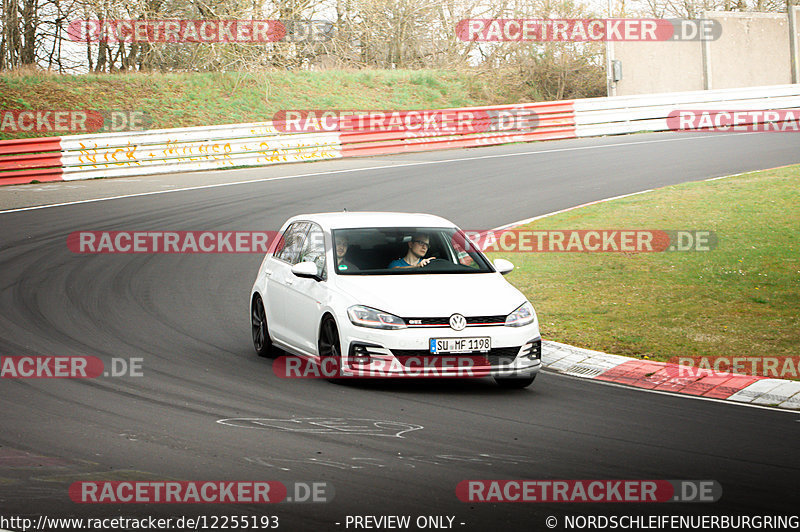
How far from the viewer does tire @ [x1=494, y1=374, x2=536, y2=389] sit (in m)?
9.56

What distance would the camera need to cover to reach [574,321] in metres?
12.3

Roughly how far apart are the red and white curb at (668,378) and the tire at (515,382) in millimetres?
870

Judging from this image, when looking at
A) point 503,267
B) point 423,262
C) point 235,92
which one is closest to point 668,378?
point 503,267

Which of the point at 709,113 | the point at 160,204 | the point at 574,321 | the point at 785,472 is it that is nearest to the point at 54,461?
the point at 785,472

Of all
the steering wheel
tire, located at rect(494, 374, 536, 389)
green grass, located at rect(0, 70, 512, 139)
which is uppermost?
green grass, located at rect(0, 70, 512, 139)

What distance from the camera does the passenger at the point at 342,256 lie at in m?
10.2

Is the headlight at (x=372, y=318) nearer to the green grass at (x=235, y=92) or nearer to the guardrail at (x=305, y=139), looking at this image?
the guardrail at (x=305, y=139)

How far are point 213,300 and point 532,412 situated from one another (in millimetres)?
6560

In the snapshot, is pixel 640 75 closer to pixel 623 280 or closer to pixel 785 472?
pixel 623 280

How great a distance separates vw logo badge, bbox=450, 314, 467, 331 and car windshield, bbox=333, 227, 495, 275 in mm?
1038

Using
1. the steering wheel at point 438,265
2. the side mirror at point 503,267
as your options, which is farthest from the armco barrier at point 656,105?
the steering wheel at point 438,265

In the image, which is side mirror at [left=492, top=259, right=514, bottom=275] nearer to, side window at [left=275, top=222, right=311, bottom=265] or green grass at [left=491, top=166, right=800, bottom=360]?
green grass at [left=491, top=166, right=800, bottom=360]

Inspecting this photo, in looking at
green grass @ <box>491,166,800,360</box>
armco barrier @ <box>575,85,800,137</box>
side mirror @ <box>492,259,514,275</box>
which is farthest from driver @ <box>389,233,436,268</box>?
armco barrier @ <box>575,85,800,137</box>

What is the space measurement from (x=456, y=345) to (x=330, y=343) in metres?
1.27
